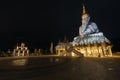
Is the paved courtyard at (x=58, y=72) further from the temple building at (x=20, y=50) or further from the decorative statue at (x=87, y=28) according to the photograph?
the decorative statue at (x=87, y=28)

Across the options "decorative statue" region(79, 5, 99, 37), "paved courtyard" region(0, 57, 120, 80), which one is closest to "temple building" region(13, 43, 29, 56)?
"decorative statue" region(79, 5, 99, 37)

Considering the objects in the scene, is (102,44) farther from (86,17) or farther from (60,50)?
(86,17)

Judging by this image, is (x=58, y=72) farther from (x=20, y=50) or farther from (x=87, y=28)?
(x=87, y=28)

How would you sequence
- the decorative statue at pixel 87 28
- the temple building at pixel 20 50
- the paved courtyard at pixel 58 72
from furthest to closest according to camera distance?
the decorative statue at pixel 87 28 < the temple building at pixel 20 50 < the paved courtyard at pixel 58 72

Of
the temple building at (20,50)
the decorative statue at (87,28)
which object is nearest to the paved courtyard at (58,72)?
the temple building at (20,50)

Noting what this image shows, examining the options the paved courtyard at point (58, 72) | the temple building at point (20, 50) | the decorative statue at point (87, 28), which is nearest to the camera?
the paved courtyard at point (58, 72)

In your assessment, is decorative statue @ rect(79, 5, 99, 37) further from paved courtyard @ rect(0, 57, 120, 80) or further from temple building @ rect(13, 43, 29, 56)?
paved courtyard @ rect(0, 57, 120, 80)

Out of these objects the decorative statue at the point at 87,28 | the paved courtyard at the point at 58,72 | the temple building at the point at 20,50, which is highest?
the decorative statue at the point at 87,28

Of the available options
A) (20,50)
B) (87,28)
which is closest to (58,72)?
(20,50)

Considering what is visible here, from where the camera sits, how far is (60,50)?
1721 inches

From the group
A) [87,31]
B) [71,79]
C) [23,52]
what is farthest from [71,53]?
[71,79]

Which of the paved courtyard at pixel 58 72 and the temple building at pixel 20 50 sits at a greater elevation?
the temple building at pixel 20 50

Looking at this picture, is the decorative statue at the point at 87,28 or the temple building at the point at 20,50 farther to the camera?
the decorative statue at the point at 87,28

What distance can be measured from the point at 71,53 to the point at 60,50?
9775mm
